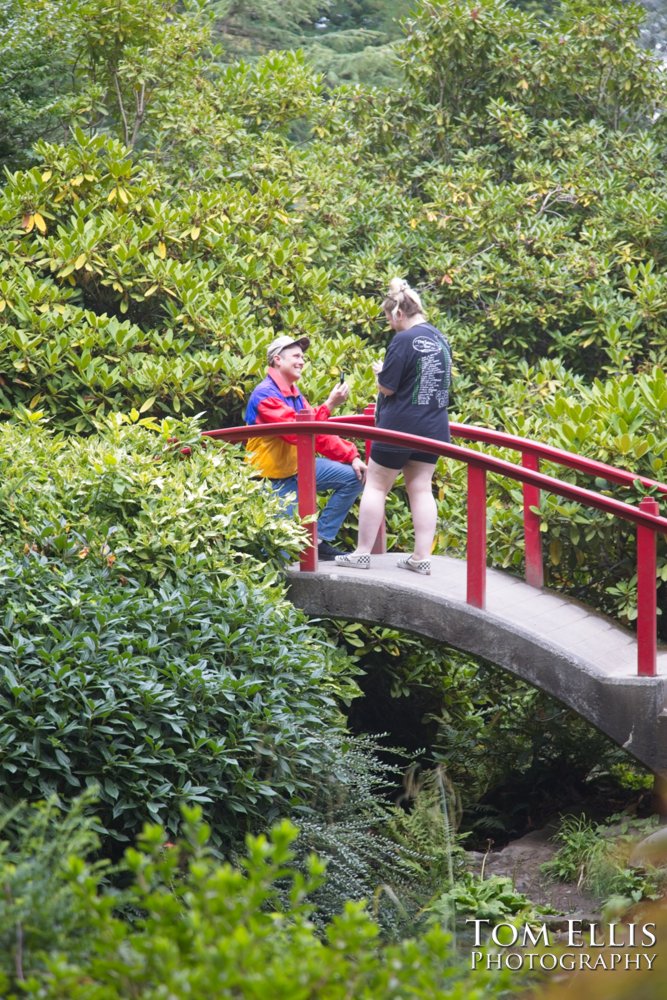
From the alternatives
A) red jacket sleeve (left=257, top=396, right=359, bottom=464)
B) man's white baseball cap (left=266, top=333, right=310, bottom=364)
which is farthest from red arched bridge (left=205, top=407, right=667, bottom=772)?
man's white baseball cap (left=266, top=333, right=310, bottom=364)

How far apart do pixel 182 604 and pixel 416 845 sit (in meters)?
1.89

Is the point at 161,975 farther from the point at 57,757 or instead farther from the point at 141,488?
the point at 141,488

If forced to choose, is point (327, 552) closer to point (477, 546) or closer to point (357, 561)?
point (357, 561)

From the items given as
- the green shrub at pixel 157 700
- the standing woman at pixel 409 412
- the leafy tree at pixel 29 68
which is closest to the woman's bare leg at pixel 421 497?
the standing woman at pixel 409 412

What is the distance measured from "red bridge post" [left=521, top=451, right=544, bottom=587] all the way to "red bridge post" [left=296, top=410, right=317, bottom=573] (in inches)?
50.7

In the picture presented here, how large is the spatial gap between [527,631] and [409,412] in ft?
4.72

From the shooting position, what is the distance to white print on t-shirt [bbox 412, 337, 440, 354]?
20.7 feet

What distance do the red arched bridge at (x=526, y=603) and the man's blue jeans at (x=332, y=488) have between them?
38cm

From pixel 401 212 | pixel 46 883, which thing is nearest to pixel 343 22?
pixel 401 212

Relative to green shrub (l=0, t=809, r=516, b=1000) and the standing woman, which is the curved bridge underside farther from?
green shrub (l=0, t=809, r=516, b=1000)

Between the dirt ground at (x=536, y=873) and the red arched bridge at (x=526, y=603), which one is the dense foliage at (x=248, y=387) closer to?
the red arched bridge at (x=526, y=603)

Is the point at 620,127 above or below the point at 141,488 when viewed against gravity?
above

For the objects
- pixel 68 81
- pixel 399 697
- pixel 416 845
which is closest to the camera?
pixel 416 845

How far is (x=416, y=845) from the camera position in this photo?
20.0 feet
